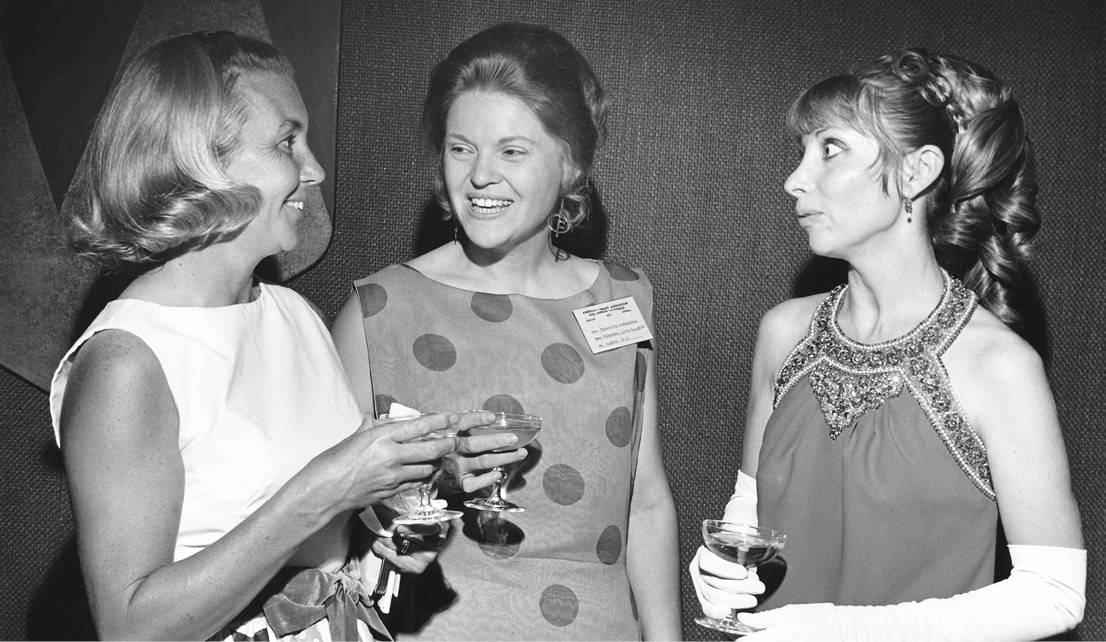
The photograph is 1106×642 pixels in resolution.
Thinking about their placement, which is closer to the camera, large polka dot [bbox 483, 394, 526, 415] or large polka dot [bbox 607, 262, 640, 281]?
large polka dot [bbox 483, 394, 526, 415]

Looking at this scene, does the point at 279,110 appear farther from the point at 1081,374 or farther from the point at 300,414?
the point at 1081,374

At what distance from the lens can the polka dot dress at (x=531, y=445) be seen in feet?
7.65

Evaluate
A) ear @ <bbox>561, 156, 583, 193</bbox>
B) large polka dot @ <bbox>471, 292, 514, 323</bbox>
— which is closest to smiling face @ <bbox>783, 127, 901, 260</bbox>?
ear @ <bbox>561, 156, 583, 193</bbox>

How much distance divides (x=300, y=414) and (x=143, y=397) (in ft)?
1.05

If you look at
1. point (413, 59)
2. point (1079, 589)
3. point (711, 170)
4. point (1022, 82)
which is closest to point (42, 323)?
point (413, 59)

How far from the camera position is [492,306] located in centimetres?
250

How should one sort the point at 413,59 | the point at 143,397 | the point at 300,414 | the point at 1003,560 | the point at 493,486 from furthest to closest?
the point at 413,59 < the point at 1003,560 < the point at 493,486 < the point at 300,414 < the point at 143,397

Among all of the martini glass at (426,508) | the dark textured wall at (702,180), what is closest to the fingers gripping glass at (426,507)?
the martini glass at (426,508)

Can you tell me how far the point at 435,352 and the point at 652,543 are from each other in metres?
0.72

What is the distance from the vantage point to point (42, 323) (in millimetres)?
2975

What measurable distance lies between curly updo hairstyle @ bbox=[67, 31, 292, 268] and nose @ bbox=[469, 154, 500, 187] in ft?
1.83

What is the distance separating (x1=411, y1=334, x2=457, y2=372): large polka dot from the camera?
2.41 meters

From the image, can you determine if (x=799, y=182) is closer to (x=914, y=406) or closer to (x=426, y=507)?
(x=914, y=406)

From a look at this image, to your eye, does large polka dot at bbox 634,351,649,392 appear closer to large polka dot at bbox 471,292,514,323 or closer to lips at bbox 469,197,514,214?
large polka dot at bbox 471,292,514,323
